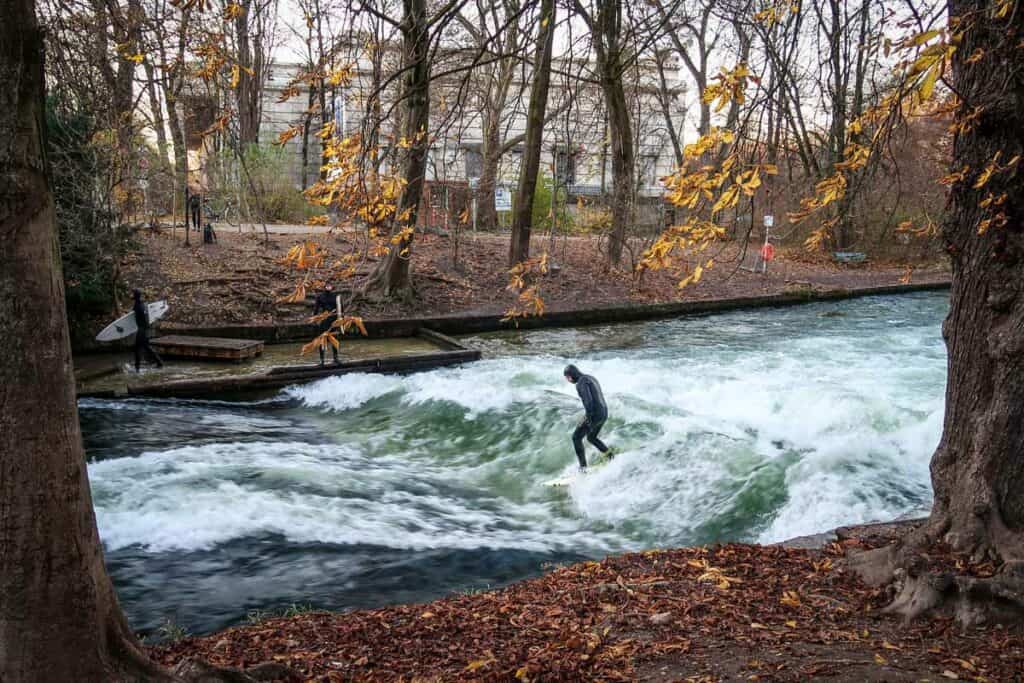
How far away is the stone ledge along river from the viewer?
27.6 ft

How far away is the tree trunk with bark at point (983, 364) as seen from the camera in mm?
4887

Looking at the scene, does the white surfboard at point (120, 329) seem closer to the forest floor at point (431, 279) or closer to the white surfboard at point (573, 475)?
the forest floor at point (431, 279)

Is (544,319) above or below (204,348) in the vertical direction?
above

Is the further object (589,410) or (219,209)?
(219,209)

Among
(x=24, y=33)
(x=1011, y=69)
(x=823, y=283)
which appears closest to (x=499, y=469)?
(x=1011, y=69)

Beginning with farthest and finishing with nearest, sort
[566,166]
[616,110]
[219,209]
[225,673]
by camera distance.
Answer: [219,209], [616,110], [566,166], [225,673]

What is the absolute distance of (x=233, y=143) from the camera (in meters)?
5.33

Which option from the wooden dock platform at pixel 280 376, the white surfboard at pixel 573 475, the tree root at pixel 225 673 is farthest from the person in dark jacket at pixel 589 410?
the tree root at pixel 225 673

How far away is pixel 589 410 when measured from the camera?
11312mm

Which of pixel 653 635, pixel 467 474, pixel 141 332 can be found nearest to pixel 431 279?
pixel 141 332

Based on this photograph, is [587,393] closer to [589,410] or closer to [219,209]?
[589,410]

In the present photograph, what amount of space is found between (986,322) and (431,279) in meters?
20.3

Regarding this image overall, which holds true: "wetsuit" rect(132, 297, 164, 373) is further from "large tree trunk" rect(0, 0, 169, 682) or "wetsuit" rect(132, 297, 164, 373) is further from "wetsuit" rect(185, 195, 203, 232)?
"large tree trunk" rect(0, 0, 169, 682)

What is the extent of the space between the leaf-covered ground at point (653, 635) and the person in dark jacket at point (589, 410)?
4.24 m
